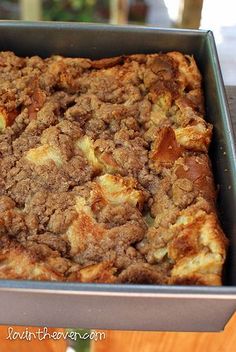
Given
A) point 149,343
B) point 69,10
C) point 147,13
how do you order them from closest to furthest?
point 149,343 < point 69,10 < point 147,13

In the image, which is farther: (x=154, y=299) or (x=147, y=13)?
(x=147, y=13)

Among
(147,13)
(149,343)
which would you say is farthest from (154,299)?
(147,13)

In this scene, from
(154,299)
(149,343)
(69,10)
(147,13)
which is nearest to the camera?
(154,299)

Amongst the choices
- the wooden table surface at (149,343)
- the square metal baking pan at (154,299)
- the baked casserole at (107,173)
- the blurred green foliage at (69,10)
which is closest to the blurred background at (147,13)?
the blurred green foliage at (69,10)

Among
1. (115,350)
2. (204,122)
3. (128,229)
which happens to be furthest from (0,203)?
(204,122)

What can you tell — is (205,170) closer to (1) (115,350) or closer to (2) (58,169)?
(2) (58,169)

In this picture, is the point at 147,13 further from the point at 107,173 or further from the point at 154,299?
the point at 154,299

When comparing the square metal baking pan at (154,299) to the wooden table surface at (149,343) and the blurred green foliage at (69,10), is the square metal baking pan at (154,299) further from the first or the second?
the blurred green foliage at (69,10)

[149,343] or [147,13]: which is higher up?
[147,13]
